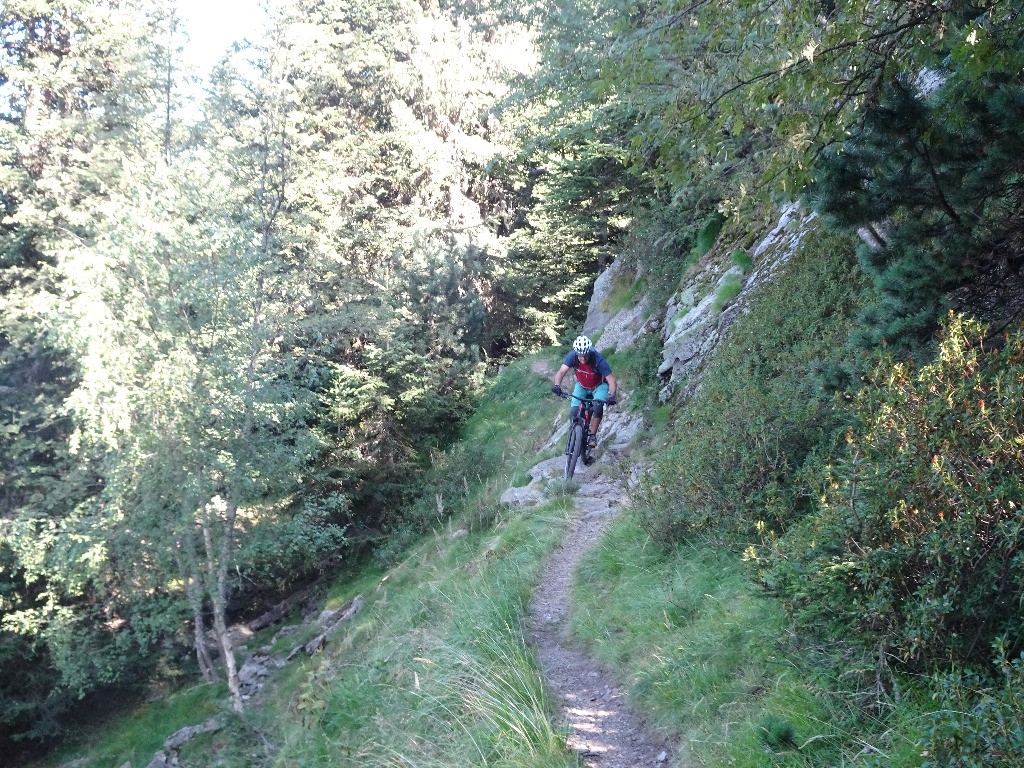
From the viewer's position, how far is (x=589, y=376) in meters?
9.60

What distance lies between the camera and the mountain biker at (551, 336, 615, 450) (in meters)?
9.30

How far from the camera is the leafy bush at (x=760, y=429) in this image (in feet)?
16.5

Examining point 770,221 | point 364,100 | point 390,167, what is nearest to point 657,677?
point 770,221

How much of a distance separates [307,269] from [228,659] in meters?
10.1

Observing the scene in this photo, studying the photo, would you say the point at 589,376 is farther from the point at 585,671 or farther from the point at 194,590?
the point at 194,590

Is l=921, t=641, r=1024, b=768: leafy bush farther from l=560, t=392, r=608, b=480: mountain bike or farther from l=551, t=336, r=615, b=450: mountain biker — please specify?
l=560, t=392, r=608, b=480: mountain bike

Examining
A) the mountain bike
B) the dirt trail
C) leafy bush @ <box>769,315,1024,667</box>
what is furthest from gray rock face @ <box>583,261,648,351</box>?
leafy bush @ <box>769,315,1024,667</box>

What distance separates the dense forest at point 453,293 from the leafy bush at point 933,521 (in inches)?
0.6

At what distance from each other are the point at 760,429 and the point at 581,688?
216 centimetres

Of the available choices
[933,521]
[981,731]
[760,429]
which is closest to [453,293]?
[760,429]

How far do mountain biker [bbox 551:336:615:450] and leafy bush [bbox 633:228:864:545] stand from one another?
1511mm

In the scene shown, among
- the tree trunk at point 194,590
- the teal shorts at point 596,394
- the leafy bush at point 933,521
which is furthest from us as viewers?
the tree trunk at point 194,590

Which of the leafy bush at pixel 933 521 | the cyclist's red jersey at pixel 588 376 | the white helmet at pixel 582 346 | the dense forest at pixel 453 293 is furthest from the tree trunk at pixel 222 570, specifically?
the leafy bush at pixel 933 521

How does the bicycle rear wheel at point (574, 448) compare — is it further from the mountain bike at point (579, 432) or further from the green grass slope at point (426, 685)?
the green grass slope at point (426, 685)
